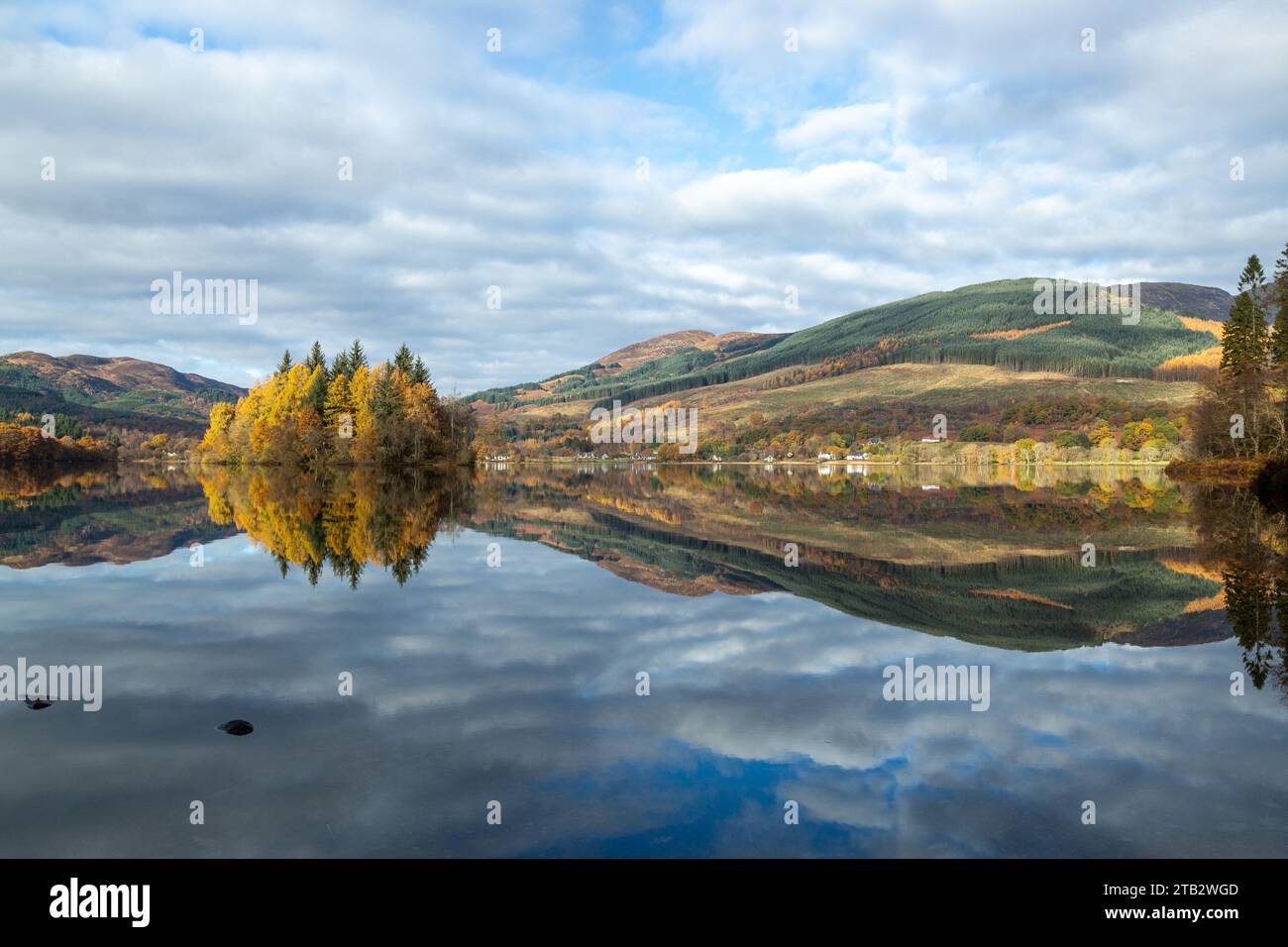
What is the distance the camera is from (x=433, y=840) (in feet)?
19.6

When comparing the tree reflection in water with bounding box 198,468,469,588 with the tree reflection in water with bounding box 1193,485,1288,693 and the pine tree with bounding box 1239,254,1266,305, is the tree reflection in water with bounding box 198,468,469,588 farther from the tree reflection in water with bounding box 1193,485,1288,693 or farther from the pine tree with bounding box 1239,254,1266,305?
the pine tree with bounding box 1239,254,1266,305

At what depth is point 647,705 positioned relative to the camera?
9.38 m

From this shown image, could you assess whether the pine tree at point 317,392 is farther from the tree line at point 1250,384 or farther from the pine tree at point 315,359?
the tree line at point 1250,384

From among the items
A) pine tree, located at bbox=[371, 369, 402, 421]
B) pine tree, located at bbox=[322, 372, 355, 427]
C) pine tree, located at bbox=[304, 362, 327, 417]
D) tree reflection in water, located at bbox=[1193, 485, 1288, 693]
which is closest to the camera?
tree reflection in water, located at bbox=[1193, 485, 1288, 693]

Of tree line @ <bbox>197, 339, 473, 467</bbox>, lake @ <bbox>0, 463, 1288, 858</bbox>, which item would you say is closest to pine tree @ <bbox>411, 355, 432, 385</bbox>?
tree line @ <bbox>197, 339, 473, 467</bbox>

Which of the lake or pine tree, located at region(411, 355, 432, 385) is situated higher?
pine tree, located at region(411, 355, 432, 385)

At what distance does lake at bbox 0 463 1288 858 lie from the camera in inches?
247

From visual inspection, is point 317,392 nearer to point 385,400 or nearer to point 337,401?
point 337,401

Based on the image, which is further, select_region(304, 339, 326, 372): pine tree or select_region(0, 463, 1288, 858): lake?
select_region(304, 339, 326, 372): pine tree

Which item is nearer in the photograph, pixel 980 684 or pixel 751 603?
pixel 980 684

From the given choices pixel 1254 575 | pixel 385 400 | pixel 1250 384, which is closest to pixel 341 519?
pixel 1254 575
